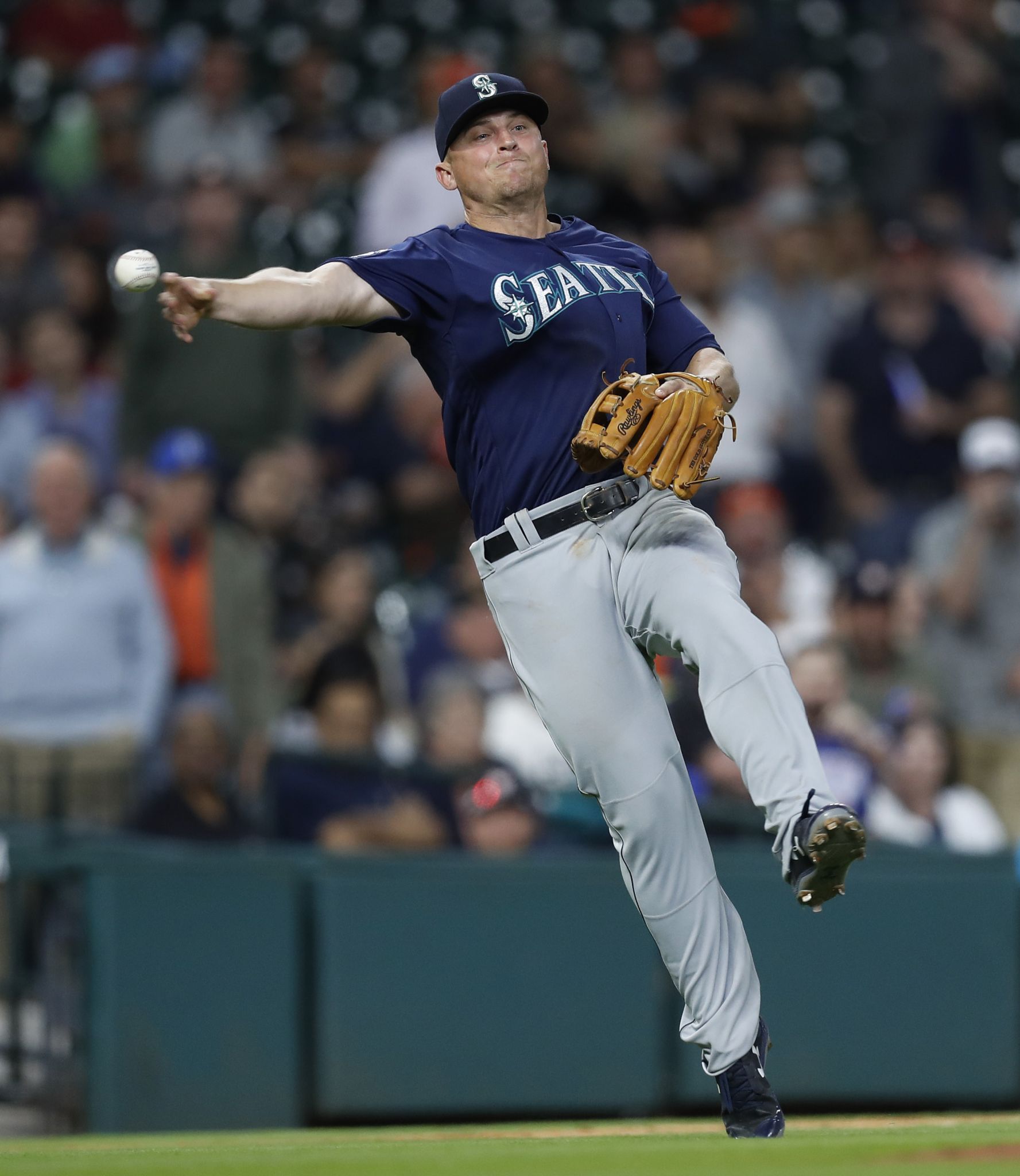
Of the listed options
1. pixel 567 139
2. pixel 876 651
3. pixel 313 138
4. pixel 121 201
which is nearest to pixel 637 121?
pixel 567 139

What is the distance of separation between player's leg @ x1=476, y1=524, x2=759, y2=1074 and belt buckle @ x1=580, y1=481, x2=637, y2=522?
1.5 inches

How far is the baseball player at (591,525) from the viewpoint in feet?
14.1

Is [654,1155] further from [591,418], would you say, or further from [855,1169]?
[591,418]

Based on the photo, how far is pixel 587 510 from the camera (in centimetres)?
449

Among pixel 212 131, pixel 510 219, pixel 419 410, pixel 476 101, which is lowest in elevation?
pixel 510 219

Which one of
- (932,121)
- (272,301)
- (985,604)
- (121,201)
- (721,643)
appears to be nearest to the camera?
(272,301)

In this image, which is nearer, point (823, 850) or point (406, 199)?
point (823, 850)

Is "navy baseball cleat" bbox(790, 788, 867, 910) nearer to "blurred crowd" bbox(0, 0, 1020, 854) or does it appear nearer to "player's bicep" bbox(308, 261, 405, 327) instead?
"player's bicep" bbox(308, 261, 405, 327)

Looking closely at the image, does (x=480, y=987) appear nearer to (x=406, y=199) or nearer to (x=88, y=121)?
(x=406, y=199)

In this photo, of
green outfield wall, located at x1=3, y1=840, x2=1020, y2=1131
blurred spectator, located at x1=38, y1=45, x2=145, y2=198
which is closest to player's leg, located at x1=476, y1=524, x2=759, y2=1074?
green outfield wall, located at x1=3, y1=840, x2=1020, y2=1131

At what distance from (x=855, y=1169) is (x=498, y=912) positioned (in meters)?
3.44

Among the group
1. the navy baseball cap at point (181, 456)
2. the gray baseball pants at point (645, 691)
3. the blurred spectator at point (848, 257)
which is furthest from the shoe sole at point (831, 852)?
the blurred spectator at point (848, 257)

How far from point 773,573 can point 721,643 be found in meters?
4.41

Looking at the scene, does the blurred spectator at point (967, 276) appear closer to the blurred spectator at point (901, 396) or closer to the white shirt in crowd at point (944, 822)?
the blurred spectator at point (901, 396)
